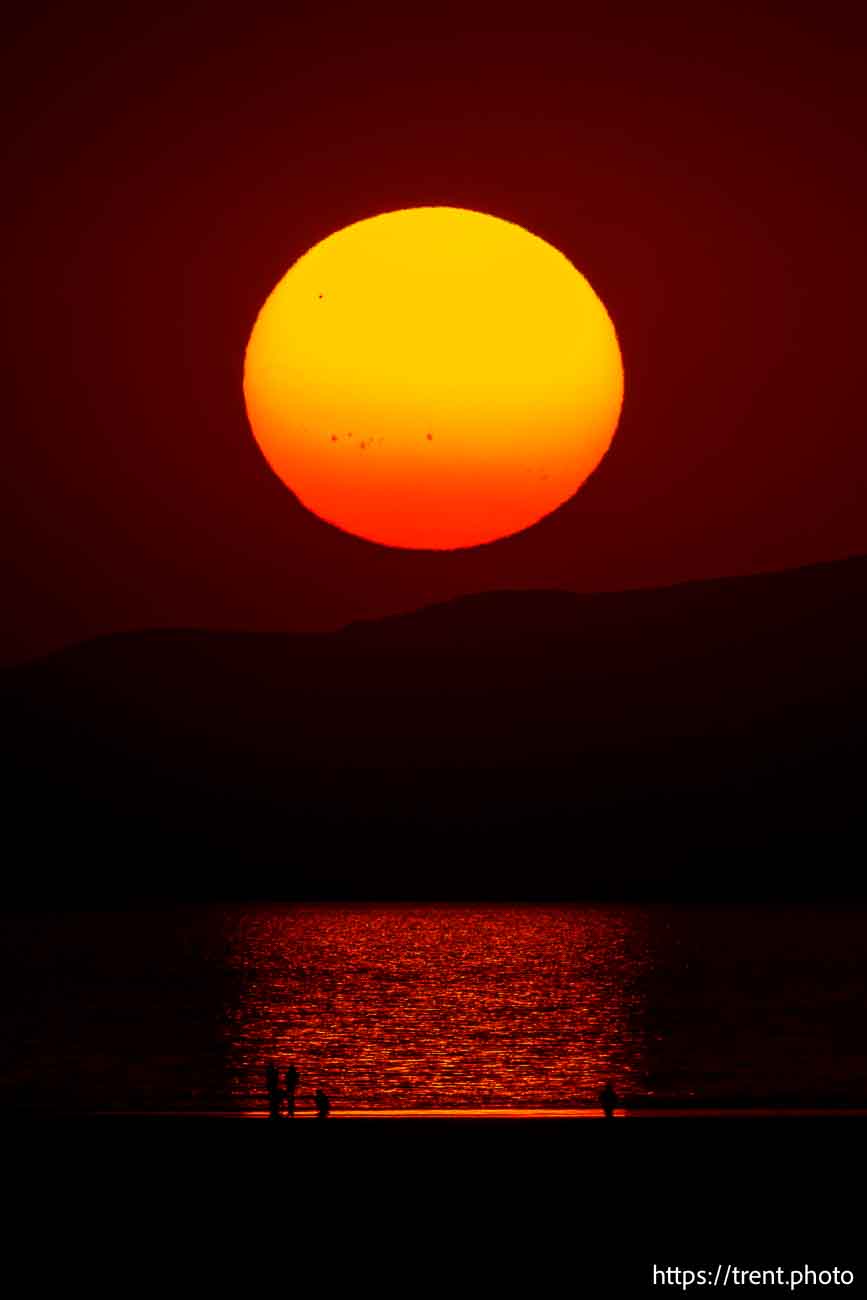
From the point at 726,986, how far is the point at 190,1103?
69.1m

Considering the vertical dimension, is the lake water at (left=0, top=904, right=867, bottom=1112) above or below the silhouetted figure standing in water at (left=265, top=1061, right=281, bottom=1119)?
above

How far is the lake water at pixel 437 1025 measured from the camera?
189 feet

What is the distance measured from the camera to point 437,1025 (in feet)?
272

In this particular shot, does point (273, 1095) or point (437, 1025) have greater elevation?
point (437, 1025)

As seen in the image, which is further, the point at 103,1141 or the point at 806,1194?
the point at 103,1141

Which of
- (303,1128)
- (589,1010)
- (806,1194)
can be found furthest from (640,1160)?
(589,1010)

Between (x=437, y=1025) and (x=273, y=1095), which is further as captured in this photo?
(x=437, y=1025)

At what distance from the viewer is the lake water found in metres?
57.5

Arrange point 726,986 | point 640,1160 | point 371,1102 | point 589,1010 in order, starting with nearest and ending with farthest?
point 640,1160, point 371,1102, point 589,1010, point 726,986

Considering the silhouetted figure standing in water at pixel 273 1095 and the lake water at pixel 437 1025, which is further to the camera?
the lake water at pixel 437 1025

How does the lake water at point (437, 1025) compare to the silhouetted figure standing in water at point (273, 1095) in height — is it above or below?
above

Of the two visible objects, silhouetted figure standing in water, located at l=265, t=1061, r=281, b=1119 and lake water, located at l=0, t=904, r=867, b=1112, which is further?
lake water, located at l=0, t=904, r=867, b=1112

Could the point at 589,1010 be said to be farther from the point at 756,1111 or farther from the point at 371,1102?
the point at 756,1111

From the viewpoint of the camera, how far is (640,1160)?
97.9 ft
